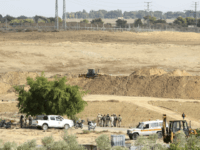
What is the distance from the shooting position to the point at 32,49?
74.0 m

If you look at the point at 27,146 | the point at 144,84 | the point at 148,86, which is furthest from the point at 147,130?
the point at 144,84

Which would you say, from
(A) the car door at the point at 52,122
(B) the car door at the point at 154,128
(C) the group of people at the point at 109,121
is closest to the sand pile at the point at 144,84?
(C) the group of people at the point at 109,121

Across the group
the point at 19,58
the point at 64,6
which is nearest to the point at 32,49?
the point at 19,58

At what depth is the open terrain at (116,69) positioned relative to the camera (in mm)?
39094

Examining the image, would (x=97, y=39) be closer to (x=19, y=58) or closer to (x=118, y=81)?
(x=19, y=58)

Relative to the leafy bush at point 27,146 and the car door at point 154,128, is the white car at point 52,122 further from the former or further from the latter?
the leafy bush at point 27,146

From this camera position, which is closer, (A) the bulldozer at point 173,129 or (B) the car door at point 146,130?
(A) the bulldozer at point 173,129

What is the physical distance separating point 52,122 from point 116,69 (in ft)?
125

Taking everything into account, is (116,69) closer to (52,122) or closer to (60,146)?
(52,122)

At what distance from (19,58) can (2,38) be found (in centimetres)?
1617

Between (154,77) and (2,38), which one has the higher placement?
(2,38)

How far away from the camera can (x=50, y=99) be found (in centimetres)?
3105

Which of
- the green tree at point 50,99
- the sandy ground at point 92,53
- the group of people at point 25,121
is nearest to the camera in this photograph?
the group of people at point 25,121

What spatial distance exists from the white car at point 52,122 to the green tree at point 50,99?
1909mm
